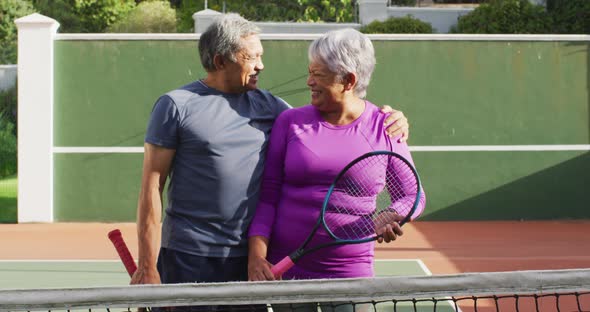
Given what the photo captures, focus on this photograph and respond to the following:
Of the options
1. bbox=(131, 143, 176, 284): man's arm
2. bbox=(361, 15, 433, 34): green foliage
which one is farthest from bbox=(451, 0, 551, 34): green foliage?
bbox=(131, 143, 176, 284): man's arm

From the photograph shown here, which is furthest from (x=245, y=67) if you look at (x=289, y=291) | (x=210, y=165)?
(x=289, y=291)

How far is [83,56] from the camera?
1238cm

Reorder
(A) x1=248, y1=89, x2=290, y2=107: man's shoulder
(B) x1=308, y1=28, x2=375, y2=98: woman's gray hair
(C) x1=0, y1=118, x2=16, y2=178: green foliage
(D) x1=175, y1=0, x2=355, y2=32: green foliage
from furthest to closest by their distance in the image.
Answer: (D) x1=175, y1=0, x2=355, y2=32: green foliage, (C) x1=0, y1=118, x2=16, y2=178: green foliage, (A) x1=248, y1=89, x2=290, y2=107: man's shoulder, (B) x1=308, y1=28, x2=375, y2=98: woman's gray hair

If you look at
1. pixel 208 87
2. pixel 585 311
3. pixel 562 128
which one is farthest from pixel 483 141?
pixel 208 87

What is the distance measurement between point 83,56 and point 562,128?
6.22m

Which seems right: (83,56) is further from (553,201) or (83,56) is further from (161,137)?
(161,137)

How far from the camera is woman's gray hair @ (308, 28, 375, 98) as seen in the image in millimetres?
3109

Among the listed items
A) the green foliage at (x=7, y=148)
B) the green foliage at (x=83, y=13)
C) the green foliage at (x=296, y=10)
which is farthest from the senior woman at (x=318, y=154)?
the green foliage at (x=83, y=13)

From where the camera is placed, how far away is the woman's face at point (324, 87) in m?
3.14

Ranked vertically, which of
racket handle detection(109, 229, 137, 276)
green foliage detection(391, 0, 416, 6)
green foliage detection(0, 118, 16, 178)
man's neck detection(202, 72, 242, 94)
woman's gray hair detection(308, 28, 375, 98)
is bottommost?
green foliage detection(0, 118, 16, 178)

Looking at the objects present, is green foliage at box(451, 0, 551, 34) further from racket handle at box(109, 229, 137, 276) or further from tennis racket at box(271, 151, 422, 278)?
racket handle at box(109, 229, 137, 276)

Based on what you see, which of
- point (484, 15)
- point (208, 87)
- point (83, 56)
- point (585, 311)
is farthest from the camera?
point (484, 15)

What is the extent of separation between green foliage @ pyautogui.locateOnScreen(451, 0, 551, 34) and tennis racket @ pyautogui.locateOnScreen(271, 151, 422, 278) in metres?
15.8

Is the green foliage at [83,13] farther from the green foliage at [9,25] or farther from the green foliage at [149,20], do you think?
the green foliage at [9,25]
